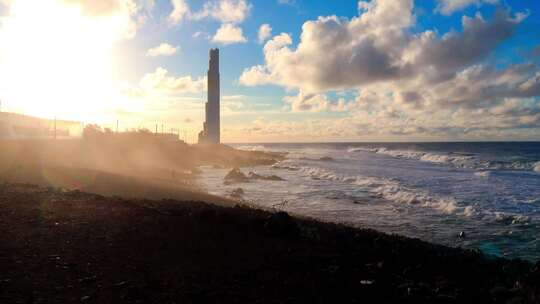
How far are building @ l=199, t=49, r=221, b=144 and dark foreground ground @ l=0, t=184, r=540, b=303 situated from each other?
102m

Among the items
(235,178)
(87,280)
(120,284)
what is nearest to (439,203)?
(235,178)

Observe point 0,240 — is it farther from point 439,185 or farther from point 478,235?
point 439,185

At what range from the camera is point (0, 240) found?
25.5ft

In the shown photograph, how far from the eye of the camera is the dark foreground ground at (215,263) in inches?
245

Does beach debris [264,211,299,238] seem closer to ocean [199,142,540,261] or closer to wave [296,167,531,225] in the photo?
ocean [199,142,540,261]

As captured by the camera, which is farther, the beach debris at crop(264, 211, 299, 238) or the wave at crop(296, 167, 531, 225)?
the wave at crop(296, 167, 531, 225)

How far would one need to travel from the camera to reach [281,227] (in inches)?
402

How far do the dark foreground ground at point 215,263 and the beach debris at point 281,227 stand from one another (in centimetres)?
3

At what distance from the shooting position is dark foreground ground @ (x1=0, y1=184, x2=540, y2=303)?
622cm

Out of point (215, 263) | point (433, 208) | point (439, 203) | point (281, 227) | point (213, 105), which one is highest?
point (213, 105)

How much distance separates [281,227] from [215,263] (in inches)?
114

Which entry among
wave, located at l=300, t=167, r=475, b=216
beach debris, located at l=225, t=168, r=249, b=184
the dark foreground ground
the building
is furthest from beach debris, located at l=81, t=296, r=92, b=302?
the building

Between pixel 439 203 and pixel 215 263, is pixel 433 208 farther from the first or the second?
pixel 215 263

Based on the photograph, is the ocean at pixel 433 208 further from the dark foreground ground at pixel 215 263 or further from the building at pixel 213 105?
the building at pixel 213 105
